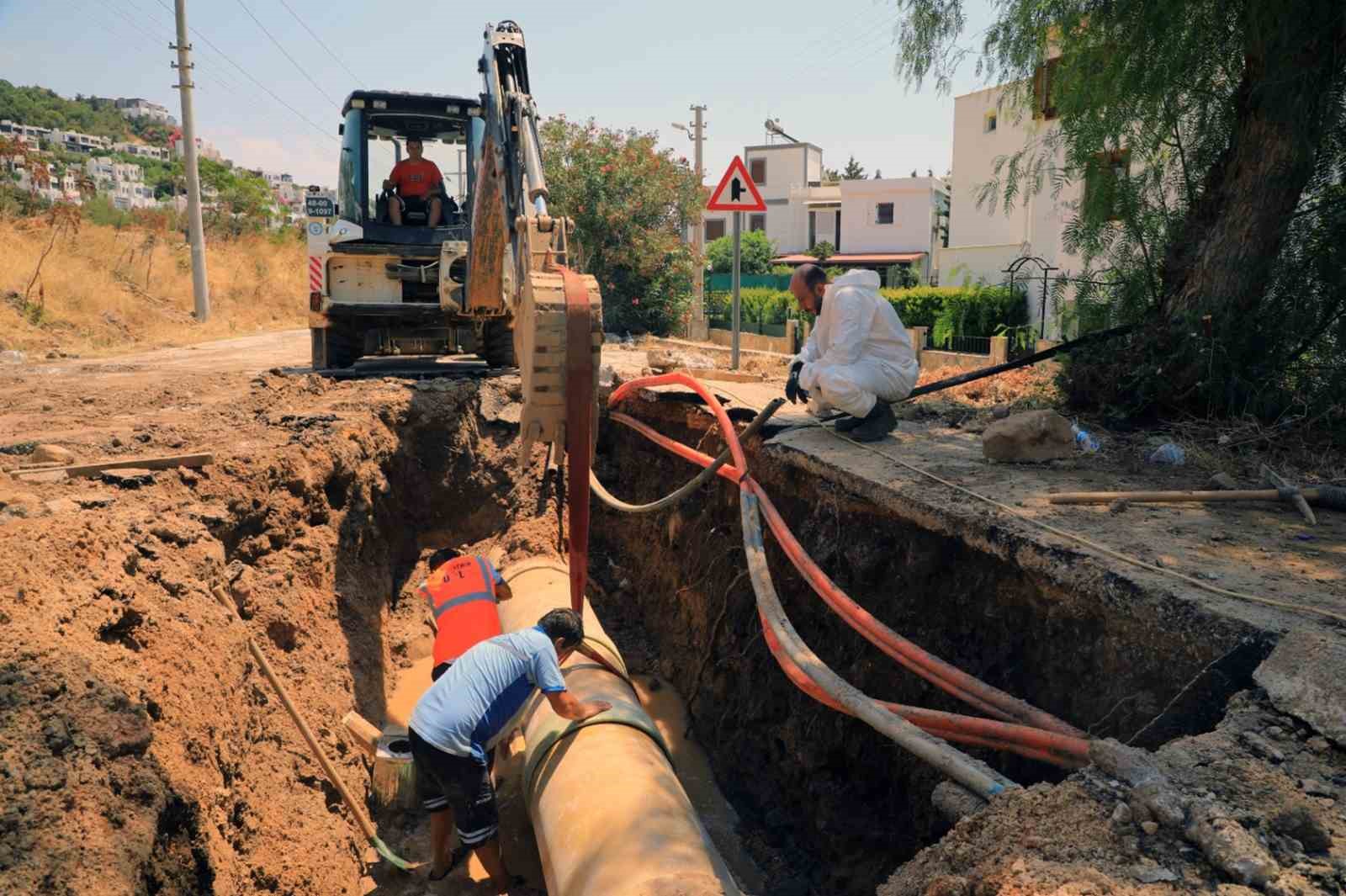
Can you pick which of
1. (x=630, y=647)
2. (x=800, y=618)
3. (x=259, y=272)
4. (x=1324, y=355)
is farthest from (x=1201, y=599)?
(x=259, y=272)

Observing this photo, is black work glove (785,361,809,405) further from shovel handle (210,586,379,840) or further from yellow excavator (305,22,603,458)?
shovel handle (210,586,379,840)

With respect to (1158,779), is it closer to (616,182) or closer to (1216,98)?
(1216,98)

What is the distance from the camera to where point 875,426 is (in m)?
6.04

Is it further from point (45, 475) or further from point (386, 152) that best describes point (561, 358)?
point (386, 152)

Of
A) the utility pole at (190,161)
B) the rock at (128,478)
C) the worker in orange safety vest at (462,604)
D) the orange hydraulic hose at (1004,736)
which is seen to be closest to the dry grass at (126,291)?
the utility pole at (190,161)

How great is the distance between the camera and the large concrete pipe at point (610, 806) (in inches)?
135

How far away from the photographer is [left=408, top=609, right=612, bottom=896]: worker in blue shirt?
4238 millimetres

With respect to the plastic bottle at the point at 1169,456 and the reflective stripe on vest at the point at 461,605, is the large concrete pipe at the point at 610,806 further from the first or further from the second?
the plastic bottle at the point at 1169,456

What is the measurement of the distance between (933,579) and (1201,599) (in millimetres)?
1448

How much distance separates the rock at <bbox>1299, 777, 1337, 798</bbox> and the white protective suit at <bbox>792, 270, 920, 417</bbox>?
3.91 meters

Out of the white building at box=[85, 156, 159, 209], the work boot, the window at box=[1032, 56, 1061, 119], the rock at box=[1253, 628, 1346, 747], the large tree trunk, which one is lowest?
the rock at box=[1253, 628, 1346, 747]

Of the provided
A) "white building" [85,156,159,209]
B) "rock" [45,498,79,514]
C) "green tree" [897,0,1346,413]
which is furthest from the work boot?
"white building" [85,156,159,209]

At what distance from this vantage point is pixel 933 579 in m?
4.45

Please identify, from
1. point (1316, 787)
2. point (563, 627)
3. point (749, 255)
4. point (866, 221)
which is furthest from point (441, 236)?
point (749, 255)
